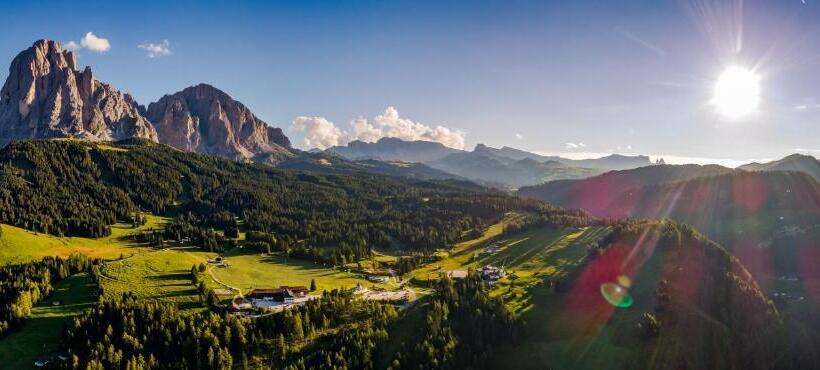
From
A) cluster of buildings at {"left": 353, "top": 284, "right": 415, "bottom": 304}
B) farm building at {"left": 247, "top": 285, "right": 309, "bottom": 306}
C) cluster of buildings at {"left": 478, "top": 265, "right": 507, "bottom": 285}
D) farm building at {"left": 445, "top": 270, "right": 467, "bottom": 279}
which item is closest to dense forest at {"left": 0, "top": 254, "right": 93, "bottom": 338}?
farm building at {"left": 247, "top": 285, "right": 309, "bottom": 306}

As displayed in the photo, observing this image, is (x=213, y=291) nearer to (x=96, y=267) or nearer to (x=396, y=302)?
(x=96, y=267)

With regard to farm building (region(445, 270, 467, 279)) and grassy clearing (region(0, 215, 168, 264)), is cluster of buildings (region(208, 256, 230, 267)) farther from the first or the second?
farm building (region(445, 270, 467, 279))

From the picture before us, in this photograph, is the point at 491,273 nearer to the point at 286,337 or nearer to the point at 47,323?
the point at 286,337

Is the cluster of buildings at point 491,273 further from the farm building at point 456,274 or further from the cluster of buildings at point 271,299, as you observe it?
the cluster of buildings at point 271,299

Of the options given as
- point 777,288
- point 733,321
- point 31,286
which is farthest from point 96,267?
point 777,288

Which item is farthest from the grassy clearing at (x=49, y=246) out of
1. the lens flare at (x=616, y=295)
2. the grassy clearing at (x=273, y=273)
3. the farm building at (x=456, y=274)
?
the lens flare at (x=616, y=295)

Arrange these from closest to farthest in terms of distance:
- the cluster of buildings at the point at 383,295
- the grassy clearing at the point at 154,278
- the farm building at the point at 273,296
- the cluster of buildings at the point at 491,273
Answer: the grassy clearing at the point at 154,278, the farm building at the point at 273,296, the cluster of buildings at the point at 383,295, the cluster of buildings at the point at 491,273
